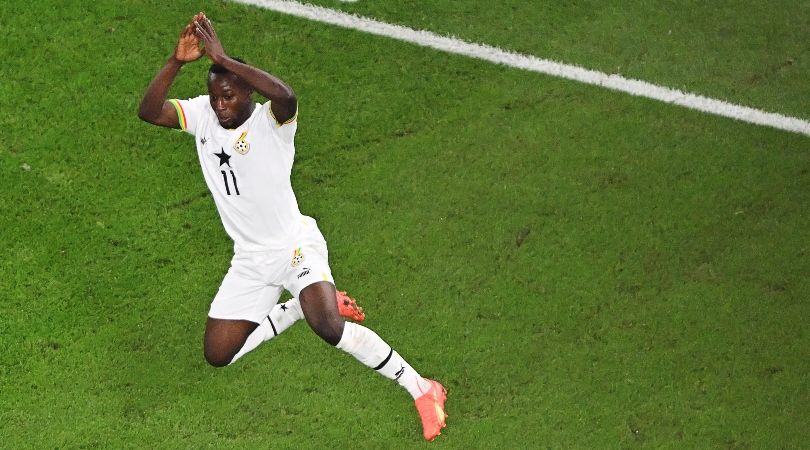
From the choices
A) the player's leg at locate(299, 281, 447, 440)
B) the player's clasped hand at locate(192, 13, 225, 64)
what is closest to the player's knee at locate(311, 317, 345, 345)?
the player's leg at locate(299, 281, 447, 440)

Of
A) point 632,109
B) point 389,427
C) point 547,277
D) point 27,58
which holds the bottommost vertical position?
point 389,427

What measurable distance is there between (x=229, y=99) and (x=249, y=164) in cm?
42

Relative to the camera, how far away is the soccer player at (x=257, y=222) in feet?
21.5

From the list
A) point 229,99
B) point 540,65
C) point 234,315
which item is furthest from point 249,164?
point 540,65

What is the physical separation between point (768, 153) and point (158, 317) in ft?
14.6

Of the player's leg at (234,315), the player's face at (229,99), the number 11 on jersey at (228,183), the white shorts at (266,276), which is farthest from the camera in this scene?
the player's leg at (234,315)

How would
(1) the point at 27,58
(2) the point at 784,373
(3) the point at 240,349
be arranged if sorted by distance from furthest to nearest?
(1) the point at 27,58 → (2) the point at 784,373 → (3) the point at 240,349

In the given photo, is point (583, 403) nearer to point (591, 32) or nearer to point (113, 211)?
point (591, 32)

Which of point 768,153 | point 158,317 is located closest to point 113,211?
point 158,317

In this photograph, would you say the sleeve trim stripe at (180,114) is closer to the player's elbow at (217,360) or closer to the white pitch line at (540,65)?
the player's elbow at (217,360)

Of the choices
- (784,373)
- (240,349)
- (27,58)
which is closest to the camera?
(240,349)

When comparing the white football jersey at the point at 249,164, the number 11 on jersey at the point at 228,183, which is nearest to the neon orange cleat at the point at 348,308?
the white football jersey at the point at 249,164

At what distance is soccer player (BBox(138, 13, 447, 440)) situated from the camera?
258 inches

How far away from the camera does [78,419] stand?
7.57 m
